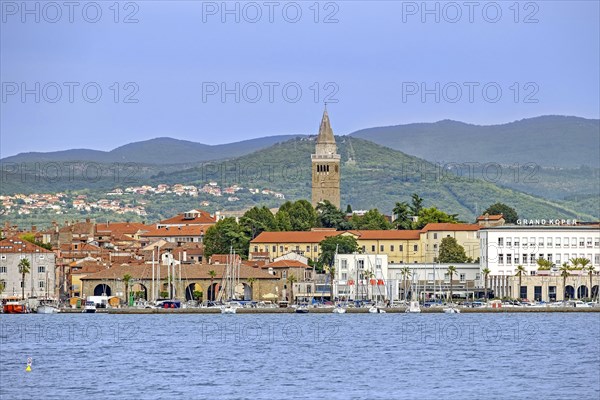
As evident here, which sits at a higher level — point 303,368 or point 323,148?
point 323,148

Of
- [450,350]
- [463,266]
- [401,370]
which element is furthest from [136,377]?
[463,266]

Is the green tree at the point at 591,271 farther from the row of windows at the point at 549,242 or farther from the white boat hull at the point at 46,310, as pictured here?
the white boat hull at the point at 46,310

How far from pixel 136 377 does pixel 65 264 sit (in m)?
86.4

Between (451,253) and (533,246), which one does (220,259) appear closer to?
(451,253)

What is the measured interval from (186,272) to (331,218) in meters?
35.9

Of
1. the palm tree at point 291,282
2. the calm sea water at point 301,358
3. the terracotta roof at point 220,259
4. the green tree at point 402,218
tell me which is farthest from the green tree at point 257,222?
the calm sea water at point 301,358

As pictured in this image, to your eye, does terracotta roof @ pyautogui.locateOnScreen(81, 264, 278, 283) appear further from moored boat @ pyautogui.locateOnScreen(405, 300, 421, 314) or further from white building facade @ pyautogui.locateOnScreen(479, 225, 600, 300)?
white building facade @ pyautogui.locateOnScreen(479, 225, 600, 300)

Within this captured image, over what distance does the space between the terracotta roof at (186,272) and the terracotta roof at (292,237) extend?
15.6 m

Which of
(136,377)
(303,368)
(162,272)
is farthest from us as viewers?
(162,272)

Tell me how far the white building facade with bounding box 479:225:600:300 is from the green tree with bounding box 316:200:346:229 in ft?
95.9

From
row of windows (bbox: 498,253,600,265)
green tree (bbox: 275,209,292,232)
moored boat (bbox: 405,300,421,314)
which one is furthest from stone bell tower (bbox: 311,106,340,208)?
moored boat (bbox: 405,300,421,314)

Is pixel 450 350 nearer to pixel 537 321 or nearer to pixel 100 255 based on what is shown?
pixel 537 321

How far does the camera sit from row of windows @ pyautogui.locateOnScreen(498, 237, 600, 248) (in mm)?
145500

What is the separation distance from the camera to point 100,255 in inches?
6280
